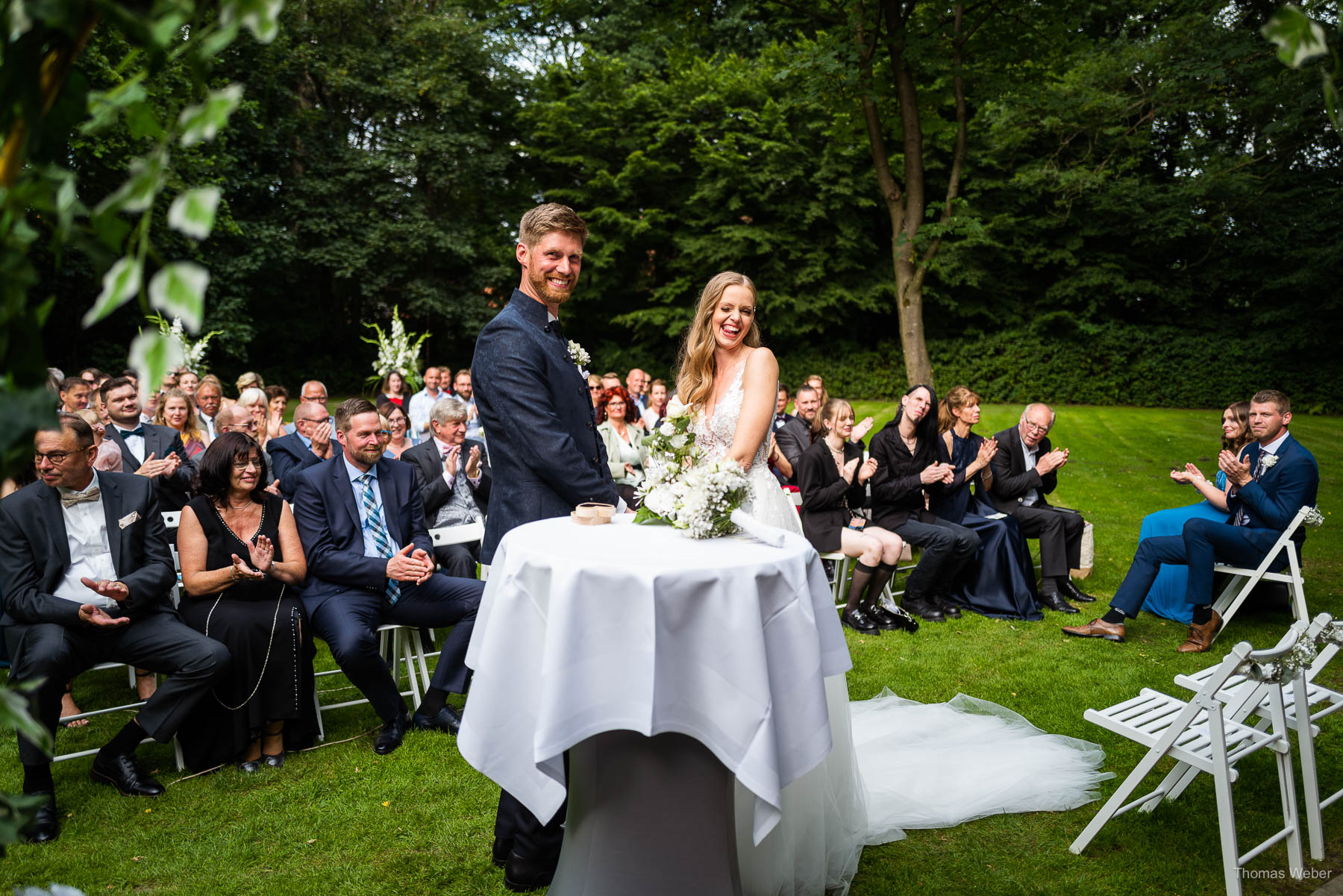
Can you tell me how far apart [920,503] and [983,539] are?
70 cm

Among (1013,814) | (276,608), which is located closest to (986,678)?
(1013,814)

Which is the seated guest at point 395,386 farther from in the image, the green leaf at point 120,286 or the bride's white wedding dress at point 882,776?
the green leaf at point 120,286

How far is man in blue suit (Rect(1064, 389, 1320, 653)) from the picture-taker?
5.76m

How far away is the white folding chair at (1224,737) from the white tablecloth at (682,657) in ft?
5.12

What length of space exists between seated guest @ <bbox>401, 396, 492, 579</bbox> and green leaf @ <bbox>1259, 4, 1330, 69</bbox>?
19.2 feet

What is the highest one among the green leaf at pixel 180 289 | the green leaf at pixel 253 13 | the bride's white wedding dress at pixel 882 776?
the green leaf at pixel 253 13

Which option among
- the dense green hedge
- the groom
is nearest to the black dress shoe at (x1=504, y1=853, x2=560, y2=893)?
the groom

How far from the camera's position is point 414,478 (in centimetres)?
521

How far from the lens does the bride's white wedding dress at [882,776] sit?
118 inches

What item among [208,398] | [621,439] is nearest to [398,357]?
[208,398]

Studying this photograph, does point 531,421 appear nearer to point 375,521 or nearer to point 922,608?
point 375,521

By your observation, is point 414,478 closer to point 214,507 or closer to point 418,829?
point 214,507

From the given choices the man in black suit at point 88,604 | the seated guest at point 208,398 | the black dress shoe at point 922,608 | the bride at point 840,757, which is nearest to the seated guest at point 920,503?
the black dress shoe at point 922,608

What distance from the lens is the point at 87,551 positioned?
13.6 ft
